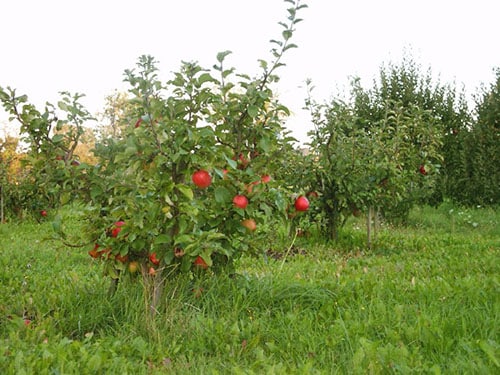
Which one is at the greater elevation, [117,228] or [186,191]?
[186,191]

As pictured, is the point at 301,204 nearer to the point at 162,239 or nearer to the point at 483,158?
the point at 162,239

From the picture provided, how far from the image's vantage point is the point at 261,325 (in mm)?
3414

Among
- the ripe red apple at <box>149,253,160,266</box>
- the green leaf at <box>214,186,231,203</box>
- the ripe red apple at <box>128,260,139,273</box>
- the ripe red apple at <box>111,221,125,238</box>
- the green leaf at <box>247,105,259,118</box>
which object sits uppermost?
the green leaf at <box>247,105,259,118</box>

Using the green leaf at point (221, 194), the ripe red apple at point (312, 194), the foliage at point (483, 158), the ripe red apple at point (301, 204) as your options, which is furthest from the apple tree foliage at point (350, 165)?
the foliage at point (483, 158)

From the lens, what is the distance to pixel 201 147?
11.1 ft

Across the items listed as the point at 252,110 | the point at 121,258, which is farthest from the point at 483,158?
the point at 121,258

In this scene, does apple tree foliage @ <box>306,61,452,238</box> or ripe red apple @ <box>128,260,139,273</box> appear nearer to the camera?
ripe red apple @ <box>128,260,139,273</box>

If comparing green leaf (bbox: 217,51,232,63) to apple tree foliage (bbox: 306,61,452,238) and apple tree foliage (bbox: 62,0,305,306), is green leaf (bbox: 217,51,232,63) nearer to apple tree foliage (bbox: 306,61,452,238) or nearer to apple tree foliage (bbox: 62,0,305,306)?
apple tree foliage (bbox: 62,0,305,306)

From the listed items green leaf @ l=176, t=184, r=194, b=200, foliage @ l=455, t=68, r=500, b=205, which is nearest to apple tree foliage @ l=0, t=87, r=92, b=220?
green leaf @ l=176, t=184, r=194, b=200

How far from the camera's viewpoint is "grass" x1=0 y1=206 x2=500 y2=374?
2811mm

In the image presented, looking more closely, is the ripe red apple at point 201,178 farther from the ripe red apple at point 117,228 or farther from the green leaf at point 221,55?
the green leaf at point 221,55

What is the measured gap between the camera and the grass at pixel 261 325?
281cm

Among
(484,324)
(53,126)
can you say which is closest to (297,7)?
(53,126)

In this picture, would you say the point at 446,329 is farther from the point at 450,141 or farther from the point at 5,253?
the point at 450,141
